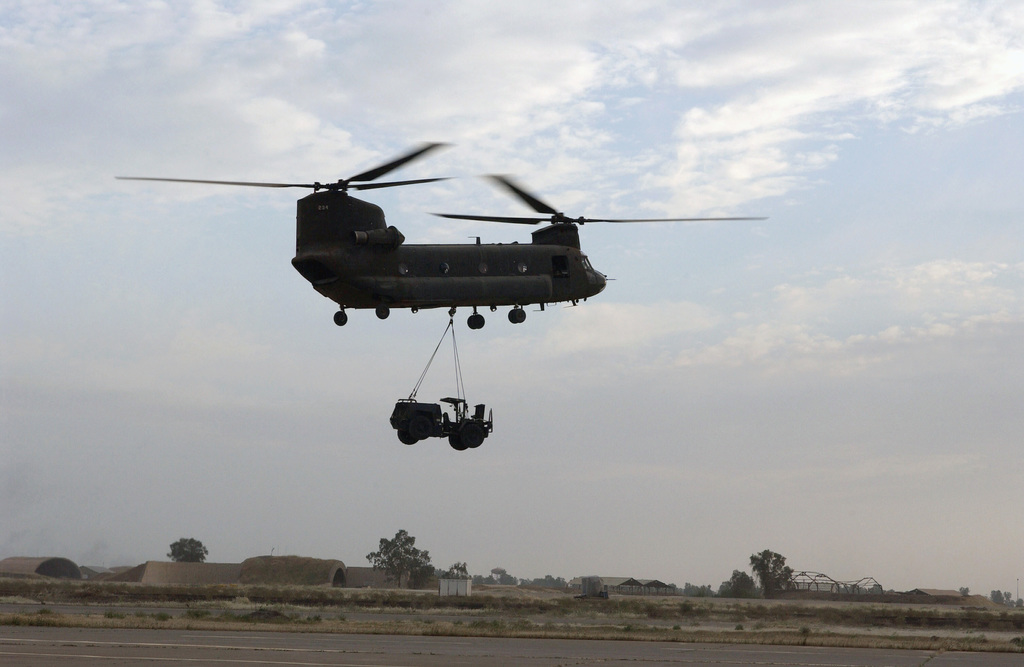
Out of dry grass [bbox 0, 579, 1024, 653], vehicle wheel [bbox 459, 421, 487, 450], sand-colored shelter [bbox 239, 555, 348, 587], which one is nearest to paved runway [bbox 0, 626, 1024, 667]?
dry grass [bbox 0, 579, 1024, 653]

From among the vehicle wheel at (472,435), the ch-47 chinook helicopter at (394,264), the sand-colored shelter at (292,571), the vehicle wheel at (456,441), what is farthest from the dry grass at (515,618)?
the sand-colored shelter at (292,571)

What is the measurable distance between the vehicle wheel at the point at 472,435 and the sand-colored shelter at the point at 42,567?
402 feet

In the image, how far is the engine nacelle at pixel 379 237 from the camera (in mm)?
34938

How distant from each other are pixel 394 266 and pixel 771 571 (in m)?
119

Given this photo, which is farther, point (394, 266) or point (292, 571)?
point (292, 571)

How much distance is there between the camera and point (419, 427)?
38.4 m

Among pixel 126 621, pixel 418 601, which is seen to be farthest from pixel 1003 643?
pixel 418 601

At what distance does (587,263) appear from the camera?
132 ft

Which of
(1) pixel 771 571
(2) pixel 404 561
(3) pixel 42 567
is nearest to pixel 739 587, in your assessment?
(1) pixel 771 571

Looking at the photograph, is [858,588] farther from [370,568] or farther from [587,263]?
[587,263]

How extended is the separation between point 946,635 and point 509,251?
36.5 meters

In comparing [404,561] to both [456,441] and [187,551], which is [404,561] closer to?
[187,551]

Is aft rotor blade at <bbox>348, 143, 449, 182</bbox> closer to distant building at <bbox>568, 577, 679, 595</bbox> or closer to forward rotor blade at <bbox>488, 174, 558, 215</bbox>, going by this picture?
forward rotor blade at <bbox>488, 174, 558, 215</bbox>

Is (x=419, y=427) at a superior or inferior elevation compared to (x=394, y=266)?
inferior
